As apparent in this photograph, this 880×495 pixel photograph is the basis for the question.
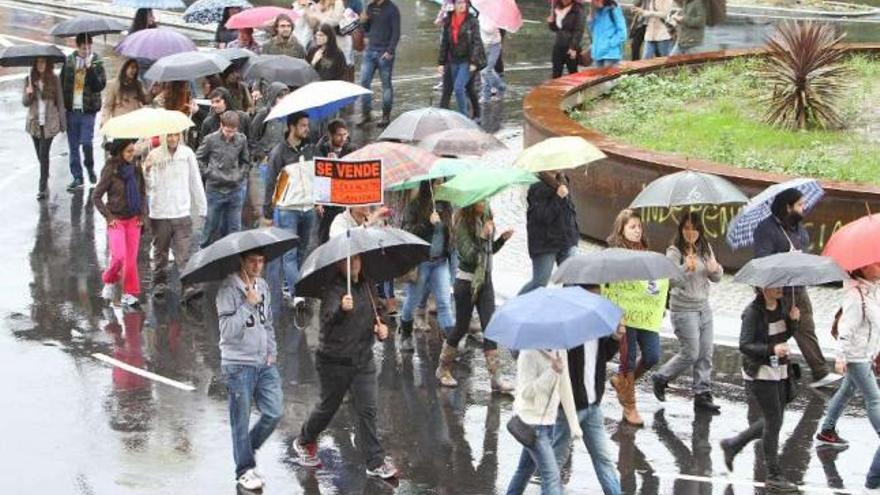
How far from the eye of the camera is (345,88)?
15.2m

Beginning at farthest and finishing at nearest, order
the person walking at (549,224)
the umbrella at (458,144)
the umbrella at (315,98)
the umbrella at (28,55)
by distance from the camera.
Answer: the umbrella at (28,55) < the umbrella at (315,98) < the umbrella at (458,144) < the person walking at (549,224)

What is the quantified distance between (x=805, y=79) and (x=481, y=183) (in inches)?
266

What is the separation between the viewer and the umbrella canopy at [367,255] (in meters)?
10.9

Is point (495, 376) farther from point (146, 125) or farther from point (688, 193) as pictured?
point (146, 125)

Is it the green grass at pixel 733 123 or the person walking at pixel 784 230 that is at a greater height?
the person walking at pixel 784 230

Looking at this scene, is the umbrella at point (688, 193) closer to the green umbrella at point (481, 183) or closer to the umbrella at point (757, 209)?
the umbrella at point (757, 209)

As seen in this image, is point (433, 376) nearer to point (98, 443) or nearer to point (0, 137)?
point (98, 443)

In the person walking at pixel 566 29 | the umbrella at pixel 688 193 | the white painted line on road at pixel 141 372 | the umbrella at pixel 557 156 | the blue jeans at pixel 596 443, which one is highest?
the umbrella at pixel 557 156

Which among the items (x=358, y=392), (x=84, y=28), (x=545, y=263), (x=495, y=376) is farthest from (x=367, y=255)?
(x=84, y=28)

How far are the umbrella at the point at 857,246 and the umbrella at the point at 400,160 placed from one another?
3216mm

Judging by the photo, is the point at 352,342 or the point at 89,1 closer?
the point at 352,342

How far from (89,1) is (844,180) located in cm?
2087

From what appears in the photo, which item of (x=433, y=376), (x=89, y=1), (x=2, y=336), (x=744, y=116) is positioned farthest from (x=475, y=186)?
(x=89, y=1)

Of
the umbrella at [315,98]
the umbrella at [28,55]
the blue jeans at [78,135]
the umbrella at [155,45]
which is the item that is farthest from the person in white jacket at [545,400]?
the blue jeans at [78,135]
